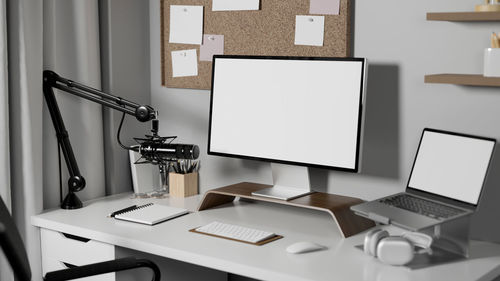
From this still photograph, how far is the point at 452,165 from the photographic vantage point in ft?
5.72

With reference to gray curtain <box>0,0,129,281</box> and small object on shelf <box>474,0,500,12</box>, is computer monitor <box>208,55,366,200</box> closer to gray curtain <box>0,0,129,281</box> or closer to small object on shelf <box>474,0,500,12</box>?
small object on shelf <box>474,0,500,12</box>

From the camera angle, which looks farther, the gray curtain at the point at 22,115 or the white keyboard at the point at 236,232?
the gray curtain at the point at 22,115

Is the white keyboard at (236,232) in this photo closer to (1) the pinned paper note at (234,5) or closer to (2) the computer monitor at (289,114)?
(2) the computer monitor at (289,114)

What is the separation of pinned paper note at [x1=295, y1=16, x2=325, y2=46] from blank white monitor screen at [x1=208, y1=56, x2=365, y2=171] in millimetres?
155

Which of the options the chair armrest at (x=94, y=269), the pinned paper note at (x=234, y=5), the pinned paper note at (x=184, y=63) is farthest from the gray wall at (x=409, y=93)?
the chair armrest at (x=94, y=269)

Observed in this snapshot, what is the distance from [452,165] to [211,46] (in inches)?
39.8

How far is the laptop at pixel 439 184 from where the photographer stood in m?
1.66

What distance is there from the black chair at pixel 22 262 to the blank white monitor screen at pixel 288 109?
581 mm

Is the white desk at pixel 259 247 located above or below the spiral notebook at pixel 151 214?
below

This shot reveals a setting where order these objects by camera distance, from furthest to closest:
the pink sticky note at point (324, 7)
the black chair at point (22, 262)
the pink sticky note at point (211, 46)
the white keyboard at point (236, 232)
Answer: the pink sticky note at point (211, 46)
the pink sticky note at point (324, 7)
the white keyboard at point (236, 232)
the black chair at point (22, 262)

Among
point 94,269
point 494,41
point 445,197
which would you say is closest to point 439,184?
point 445,197

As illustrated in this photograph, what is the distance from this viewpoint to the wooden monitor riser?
186 cm

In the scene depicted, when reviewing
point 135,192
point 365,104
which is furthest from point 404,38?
point 135,192

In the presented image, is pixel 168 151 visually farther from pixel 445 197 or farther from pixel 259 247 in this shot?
pixel 445 197
